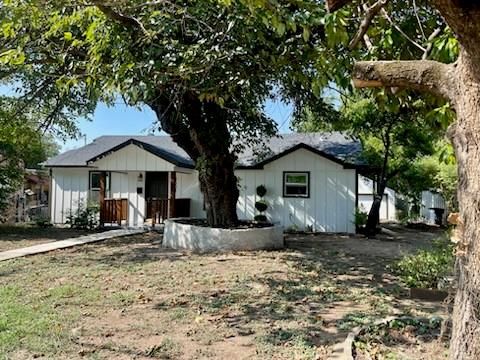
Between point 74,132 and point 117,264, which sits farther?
point 74,132

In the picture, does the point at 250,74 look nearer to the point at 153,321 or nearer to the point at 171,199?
the point at 153,321

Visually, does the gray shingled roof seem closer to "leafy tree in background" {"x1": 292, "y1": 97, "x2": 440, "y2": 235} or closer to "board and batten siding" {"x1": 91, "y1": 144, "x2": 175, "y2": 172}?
"board and batten siding" {"x1": 91, "y1": 144, "x2": 175, "y2": 172}

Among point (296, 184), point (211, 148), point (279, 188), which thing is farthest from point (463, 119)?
point (279, 188)

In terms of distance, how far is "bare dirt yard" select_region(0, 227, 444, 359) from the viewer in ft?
14.6

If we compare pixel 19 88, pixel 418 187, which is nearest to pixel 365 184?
pixel 418 187

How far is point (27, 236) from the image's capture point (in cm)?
1416

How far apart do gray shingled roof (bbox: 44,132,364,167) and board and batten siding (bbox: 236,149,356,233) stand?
41 centimetres

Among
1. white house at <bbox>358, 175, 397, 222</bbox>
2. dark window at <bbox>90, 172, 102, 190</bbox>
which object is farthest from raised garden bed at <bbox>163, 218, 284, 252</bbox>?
white house at <bbox>358, 175, 397, 222</bbox>

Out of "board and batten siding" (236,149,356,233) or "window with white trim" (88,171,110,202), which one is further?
"window with white trim" (88,171,110,202)

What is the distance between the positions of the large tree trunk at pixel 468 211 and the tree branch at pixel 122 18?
4.49 metres

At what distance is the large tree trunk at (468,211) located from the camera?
2.77 m

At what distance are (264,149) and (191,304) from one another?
1027 cm

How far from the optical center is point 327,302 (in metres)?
6.37

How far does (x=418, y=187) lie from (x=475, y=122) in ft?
55.2
